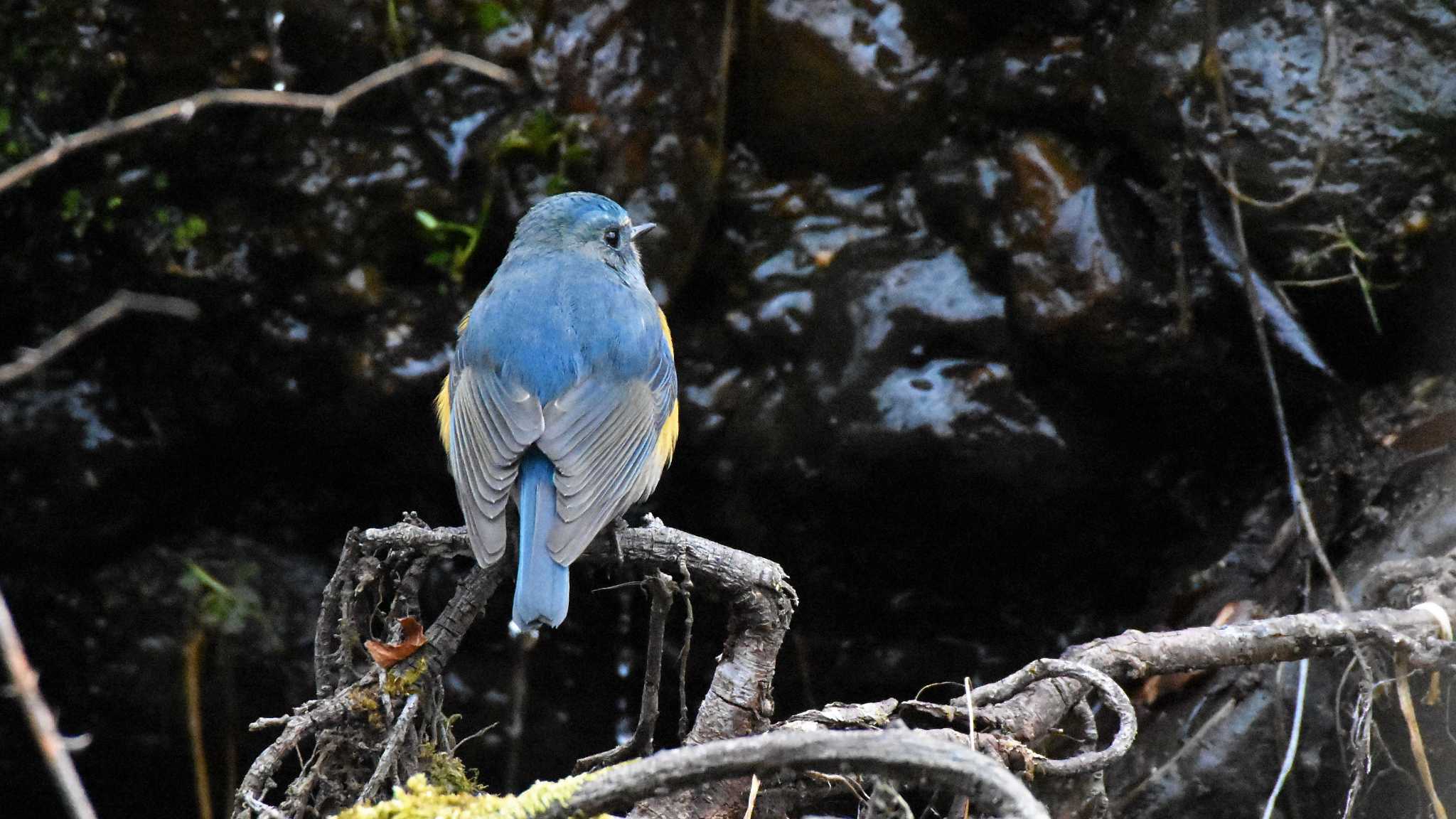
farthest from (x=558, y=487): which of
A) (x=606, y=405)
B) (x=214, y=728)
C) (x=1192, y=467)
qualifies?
(x=214, y=728)

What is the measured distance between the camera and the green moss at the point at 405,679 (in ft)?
8.08

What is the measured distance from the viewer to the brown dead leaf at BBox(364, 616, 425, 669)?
2.46m

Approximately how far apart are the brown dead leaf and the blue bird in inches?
10.5

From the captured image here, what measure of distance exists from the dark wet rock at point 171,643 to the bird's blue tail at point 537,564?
2.37 m

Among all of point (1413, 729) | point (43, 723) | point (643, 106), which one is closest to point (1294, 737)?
point (1413, 729)

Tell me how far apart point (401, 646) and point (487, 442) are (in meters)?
0.92

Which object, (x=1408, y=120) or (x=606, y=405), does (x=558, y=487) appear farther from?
(x=1408, y=120)

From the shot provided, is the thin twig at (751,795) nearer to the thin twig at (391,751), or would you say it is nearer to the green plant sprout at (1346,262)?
the thin twig at (391,751)

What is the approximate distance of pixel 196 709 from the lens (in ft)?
17.2

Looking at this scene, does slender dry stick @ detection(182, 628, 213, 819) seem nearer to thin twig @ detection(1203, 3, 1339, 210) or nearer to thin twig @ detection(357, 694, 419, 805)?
thin twig @ detection(357, 694, 419, 805)

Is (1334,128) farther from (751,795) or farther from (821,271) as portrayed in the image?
(751,795)

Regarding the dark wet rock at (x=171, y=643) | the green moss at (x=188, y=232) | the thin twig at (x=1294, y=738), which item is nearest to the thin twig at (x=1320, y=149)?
the thin twig at (x=1294, y=738)

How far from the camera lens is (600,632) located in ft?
17.1

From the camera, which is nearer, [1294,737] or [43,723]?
[43,723]
